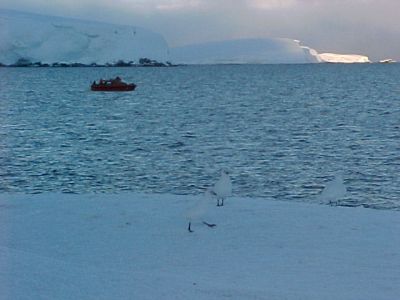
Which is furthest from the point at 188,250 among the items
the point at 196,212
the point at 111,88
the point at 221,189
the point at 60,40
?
the point at 60,40

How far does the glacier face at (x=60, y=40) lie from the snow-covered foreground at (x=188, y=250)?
415 feet

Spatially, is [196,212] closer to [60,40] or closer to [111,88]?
[111,88]

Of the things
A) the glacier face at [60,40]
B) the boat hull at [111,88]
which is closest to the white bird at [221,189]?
the boat hull at [111,88]

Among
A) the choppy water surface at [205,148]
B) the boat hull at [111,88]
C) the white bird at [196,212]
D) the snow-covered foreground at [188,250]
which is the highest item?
the white bird at [196,212]

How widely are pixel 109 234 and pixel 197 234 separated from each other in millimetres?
1173

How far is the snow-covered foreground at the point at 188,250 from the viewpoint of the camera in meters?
6.75

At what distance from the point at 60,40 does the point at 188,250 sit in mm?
133860

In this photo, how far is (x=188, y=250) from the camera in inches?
339

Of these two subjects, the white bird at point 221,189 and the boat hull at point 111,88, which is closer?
the white bird at point 221,189

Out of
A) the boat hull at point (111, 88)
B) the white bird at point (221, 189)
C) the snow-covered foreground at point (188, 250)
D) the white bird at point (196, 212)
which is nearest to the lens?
the snow-covered foreground at point (188, 250)

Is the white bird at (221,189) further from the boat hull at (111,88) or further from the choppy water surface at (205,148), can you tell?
the boat hull at (111,88)

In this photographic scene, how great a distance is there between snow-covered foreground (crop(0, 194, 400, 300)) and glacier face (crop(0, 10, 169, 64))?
12647cm

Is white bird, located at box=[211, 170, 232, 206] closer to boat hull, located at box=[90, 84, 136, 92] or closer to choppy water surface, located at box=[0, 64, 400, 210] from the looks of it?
choppy water surface, located at box=[0, 64, 400, 210]

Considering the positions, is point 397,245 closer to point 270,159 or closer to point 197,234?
A: point 197,234
